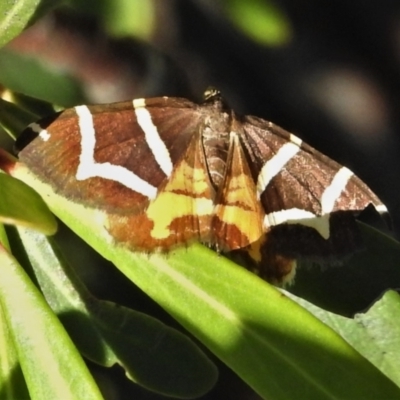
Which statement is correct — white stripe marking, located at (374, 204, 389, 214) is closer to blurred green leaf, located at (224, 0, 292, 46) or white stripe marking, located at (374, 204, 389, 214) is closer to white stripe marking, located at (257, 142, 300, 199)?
white stripe marking, located at (257, 142, 300, 199)

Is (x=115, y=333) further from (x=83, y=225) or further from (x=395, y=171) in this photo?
(x=395, y=171)

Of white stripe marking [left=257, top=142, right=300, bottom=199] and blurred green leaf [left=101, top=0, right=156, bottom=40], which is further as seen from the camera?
blurred green leaf [left=101, top=0, right=156, bottom=40]

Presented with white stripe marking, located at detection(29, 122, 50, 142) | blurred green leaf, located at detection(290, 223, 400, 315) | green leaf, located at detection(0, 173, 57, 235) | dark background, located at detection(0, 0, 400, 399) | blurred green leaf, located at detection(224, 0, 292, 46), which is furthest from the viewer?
dark background, located at detection(0, 0, 400, 399)

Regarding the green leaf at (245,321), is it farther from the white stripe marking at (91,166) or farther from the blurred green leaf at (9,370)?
the blurred green leaf at (9,370)

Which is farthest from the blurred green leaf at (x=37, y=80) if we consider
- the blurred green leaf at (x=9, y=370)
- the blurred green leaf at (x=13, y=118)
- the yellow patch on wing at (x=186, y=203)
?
the blurred green leaf at (x=9, y=370)

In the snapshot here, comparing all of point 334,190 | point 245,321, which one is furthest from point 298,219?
point 245,321

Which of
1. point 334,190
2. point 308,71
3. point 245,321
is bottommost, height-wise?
point 245,321

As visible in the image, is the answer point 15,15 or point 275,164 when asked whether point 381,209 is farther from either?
point 15,15

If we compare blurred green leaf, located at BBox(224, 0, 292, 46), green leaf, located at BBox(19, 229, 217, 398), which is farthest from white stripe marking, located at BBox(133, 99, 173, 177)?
blurred green leaf, located at BBox(224, 0, 292, 46)
